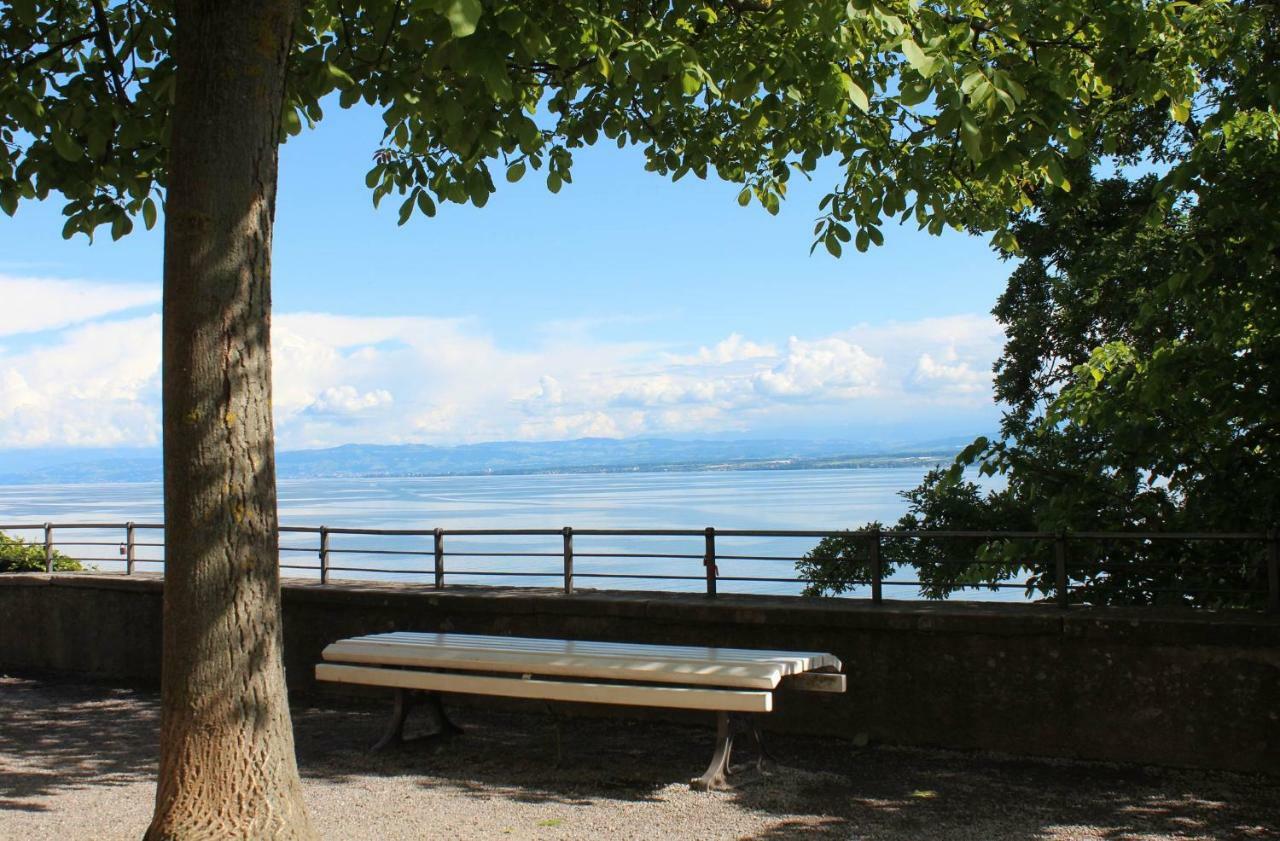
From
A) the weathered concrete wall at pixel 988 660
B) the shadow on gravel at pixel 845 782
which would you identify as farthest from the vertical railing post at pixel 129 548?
the shadow on gravel at pixel 845 782

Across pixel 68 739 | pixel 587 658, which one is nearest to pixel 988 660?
pixel 587 658

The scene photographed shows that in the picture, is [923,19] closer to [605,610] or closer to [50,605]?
[605,610]

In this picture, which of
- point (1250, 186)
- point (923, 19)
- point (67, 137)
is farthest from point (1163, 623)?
point (67, 137)

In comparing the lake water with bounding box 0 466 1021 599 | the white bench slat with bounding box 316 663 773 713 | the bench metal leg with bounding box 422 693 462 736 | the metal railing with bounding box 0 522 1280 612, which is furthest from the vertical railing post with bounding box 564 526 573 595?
the lake water with bounding box 0 466 1021 599

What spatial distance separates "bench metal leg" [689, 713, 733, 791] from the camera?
6578 millimetres

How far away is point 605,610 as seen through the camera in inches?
340

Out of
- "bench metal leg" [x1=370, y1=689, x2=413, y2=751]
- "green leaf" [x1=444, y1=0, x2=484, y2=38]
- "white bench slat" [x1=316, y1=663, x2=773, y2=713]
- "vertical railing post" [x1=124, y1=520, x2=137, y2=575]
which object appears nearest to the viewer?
"green leaf" [x1=444, y1=0, x2=484, y2=38]

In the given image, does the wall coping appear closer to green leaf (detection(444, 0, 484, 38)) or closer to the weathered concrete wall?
the weathered concrete wall

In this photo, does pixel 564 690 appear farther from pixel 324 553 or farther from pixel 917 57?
pixel 324 553

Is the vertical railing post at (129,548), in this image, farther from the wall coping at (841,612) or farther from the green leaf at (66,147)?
the green leaf at (66,147)

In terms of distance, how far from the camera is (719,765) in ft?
21.7

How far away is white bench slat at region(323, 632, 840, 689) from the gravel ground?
2.12 feet

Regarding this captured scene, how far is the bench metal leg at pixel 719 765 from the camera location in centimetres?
658

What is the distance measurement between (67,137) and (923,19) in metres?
4.84
